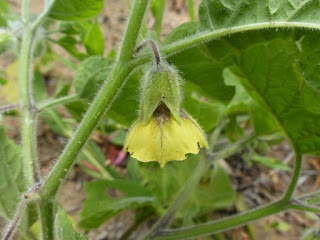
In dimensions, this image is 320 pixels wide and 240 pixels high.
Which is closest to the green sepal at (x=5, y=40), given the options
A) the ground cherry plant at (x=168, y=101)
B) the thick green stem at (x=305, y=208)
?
the ground cherry plant at (x=168, y=101)

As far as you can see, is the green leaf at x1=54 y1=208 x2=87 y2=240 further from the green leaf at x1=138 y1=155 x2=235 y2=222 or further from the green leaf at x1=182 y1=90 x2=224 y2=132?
the green leaf at x1=138 y1=155 x2=235 y2=222

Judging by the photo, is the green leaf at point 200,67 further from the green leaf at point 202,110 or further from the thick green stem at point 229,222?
the thick green stem at point 229,222

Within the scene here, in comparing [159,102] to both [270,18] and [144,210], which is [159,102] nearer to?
[270,18]

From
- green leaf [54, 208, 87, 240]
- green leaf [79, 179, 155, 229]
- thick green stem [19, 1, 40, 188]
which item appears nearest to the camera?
green leaf [54, 208, 87, 240]

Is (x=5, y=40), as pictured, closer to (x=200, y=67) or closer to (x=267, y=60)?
(x=200, y=67)

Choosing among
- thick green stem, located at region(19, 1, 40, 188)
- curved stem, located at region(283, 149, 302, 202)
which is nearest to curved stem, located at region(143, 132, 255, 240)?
curved stem, located at region(283, 149, 302, 202)
